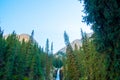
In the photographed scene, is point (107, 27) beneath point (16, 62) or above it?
beneath

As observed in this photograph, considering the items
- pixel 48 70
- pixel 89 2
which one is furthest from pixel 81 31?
pixel 89 2

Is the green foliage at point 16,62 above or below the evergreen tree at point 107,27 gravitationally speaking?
above

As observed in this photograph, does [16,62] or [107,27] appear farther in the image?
[16,62]

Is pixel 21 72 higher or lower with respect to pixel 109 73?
higher

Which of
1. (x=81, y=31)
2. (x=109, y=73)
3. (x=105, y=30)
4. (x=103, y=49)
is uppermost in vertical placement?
(x=81, y=31)

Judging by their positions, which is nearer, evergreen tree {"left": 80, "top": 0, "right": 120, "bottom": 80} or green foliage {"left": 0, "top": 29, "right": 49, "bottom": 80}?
evergreen tree {"left": 80, "top": 0, "right": 120, "bottom": 80}

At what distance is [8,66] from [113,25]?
44804 millimetres

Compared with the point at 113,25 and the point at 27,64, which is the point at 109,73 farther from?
the point at 27,64

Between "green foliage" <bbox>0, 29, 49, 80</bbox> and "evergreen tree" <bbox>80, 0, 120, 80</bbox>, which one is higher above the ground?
"green foliage" <bbox>0, 29, 49, 80</bbox>

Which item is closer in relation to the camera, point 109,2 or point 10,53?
point 109,2

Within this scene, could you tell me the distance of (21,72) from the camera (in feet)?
219

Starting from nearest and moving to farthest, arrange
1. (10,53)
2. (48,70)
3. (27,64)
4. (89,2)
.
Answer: (89,2) → (10,53) → (27,64) → (48,70)

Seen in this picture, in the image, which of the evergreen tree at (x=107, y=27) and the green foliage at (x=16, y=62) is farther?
the green foliage at (x=16, y=62)

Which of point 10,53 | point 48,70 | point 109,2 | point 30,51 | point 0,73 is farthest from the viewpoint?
point 48,70
